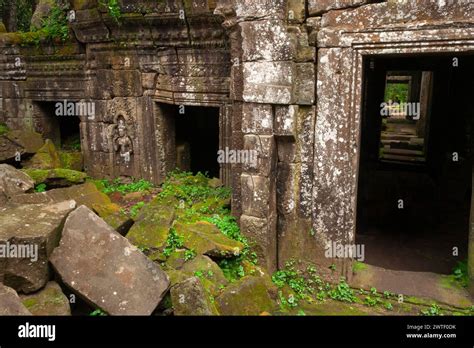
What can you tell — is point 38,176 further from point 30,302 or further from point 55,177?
point 30,302

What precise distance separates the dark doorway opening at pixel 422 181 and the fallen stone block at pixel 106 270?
3476 mm

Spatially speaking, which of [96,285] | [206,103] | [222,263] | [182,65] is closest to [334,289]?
[222,263]

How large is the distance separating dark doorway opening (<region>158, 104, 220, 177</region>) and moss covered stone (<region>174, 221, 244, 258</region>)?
2945 millimetres

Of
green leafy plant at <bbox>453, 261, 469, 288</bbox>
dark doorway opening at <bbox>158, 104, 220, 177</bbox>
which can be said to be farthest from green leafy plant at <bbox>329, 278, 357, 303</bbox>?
dark doorway opening at <bbox>158, 104, 220, 177</bbox>

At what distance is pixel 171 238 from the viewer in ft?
16.0

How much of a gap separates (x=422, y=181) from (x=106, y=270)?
787 cm

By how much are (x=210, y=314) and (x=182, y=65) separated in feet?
15.6

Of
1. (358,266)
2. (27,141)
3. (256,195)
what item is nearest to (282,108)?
(256,195)

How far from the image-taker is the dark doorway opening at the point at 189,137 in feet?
25.6

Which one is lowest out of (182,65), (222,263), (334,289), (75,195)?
(334,289)

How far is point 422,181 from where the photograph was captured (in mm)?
9289

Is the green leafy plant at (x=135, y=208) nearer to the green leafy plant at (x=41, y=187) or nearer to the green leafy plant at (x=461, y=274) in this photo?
the green leafy plant at (x=41, y=187)

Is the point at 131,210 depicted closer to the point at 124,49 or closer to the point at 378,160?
the point at 124,49

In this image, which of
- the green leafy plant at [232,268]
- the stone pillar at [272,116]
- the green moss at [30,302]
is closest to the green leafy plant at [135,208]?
the stone pillar at [272,116]
